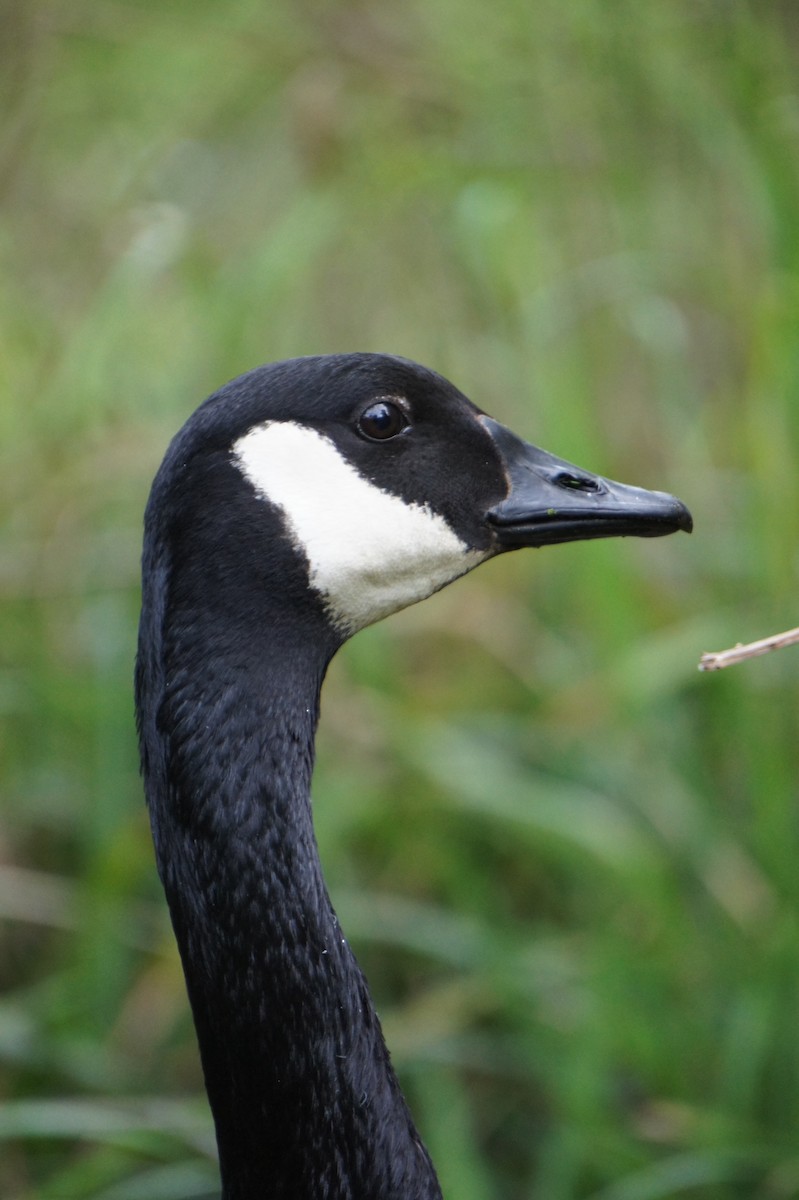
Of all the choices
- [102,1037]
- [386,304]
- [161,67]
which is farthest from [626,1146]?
[161,67]

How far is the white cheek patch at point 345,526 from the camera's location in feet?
4.97

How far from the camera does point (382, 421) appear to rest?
1602 mm

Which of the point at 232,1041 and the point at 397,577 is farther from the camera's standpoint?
the point at 397,577

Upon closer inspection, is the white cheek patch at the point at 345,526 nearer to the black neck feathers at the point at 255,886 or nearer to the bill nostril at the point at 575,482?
the black neck feathers at the point at 255,886

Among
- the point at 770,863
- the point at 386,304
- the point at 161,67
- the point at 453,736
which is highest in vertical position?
the point at 161,67

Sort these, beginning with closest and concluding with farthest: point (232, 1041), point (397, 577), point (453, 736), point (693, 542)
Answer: point (232, 1041) < point (397, 577) < point (453, 736) < point (693, 542)

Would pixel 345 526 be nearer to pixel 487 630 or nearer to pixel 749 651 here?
pixel 749 651

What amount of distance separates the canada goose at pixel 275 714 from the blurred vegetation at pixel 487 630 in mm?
988

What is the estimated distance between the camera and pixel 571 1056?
2484 mm

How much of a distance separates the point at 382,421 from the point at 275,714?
1.24 ft

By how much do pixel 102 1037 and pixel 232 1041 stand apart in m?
1.43

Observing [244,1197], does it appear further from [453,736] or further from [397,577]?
[453,736]

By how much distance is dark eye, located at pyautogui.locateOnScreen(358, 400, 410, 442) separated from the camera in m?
1.59

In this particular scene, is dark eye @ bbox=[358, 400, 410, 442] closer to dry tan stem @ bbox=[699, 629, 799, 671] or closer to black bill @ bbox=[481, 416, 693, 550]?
black bill @ bbox=[481, 416, 693, 550]
